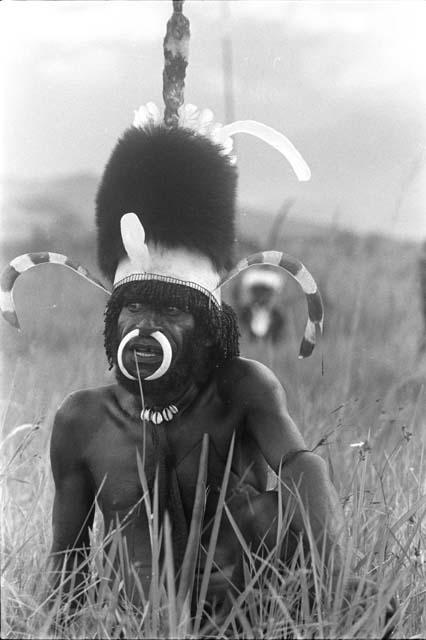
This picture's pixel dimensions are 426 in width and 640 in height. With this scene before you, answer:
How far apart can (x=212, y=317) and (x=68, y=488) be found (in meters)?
0.46

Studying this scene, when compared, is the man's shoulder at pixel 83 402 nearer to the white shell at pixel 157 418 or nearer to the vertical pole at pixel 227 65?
the white shell at pixel 157 418

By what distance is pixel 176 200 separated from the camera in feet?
5.96

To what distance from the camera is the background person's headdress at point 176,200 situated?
1817 mm

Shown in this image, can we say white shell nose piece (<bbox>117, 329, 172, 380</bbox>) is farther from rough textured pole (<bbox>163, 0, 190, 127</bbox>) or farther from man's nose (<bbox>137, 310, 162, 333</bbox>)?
rough textured pole (<bbox>163, 0, 190, 127</bbox>)

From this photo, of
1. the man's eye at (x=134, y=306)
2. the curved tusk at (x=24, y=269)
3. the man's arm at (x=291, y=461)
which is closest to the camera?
the man's arm at (x=291, y=461)

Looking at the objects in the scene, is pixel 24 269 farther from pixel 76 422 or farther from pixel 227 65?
pixel 227 65

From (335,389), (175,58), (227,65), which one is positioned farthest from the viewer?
(335,389)

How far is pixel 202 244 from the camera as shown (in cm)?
183

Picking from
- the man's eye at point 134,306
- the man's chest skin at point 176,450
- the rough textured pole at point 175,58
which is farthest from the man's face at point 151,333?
the rough textured pole at point 175,58

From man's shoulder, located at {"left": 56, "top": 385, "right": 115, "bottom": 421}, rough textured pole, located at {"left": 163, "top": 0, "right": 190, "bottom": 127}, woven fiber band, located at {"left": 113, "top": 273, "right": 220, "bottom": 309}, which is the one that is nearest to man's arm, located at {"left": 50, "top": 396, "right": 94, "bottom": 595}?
man's shoulder, located at {"left": 56, "top": 385, "right": 115, "bottom": 421}

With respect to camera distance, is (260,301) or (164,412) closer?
(164,412)

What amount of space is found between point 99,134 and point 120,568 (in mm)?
892

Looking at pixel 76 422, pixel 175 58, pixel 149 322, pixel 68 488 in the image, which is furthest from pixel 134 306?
pixel 175 58

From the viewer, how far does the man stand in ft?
5.87
